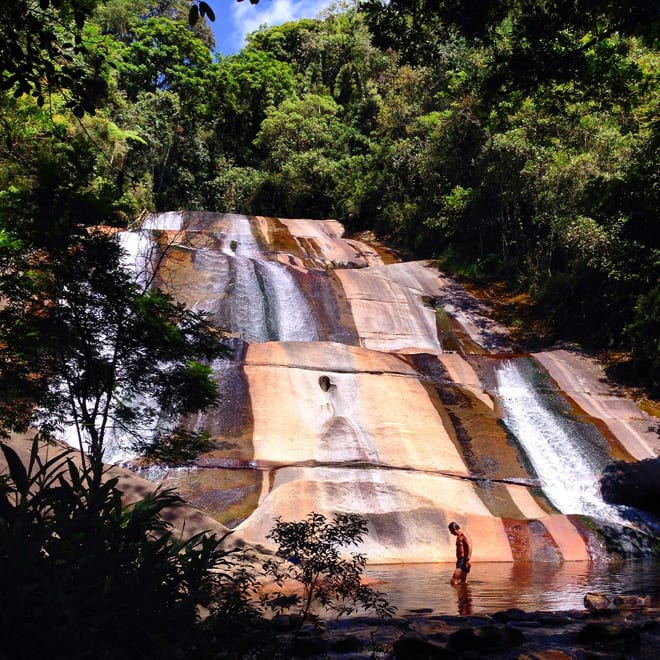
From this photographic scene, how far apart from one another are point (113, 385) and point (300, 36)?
52.4m

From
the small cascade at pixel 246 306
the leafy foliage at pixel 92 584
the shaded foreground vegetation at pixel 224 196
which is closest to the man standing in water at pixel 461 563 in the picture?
the shaded foreground vegetation at pixel 224 196

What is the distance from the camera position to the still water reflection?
7.89 metres

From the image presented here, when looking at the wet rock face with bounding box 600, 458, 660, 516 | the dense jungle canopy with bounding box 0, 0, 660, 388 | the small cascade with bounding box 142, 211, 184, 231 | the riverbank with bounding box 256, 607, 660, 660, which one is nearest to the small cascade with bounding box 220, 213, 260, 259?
the small cascade with bounding box 142, 211, 184, 231

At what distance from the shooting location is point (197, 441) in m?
9.42

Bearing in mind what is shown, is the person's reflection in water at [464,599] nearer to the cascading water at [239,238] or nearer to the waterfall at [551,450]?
the waterfall at [551,450]

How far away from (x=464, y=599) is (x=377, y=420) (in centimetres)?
721

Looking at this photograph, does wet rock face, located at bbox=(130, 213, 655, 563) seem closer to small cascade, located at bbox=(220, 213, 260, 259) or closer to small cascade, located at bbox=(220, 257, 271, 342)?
small cascade, located at bbox=(220, 257, 271, 342)

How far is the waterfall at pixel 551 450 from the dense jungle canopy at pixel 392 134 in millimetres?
4202

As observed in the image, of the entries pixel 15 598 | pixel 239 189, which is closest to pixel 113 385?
pixel 15 598

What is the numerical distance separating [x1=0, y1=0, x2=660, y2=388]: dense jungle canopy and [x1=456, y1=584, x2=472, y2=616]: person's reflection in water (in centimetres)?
628

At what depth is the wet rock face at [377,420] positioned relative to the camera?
40.8 ft

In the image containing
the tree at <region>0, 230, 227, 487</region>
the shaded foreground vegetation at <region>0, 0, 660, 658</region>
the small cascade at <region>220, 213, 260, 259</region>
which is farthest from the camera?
the small cascade at <region>220, 213, 260, 259</region>

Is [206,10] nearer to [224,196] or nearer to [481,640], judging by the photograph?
[481,640]

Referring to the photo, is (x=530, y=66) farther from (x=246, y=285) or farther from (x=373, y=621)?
(x=246, y=285)
